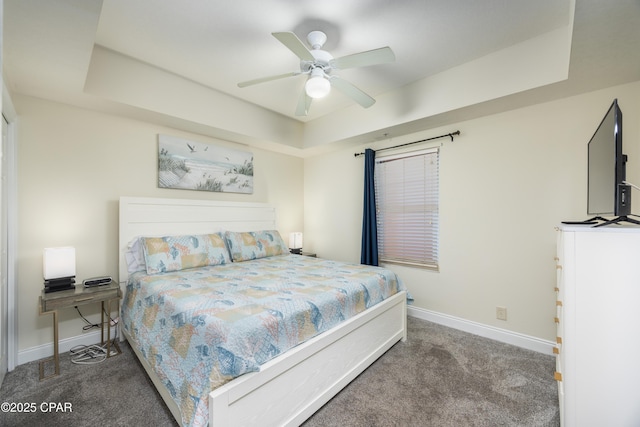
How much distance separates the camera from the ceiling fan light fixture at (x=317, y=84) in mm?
2037

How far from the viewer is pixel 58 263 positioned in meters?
2.24

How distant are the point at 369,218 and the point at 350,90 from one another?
5.73 ft

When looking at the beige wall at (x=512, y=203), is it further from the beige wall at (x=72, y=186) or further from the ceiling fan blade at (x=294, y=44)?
the beige wall at (x=72, y=186)

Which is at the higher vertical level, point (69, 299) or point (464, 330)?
point (69, 299)

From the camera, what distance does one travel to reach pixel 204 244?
295 centimetres

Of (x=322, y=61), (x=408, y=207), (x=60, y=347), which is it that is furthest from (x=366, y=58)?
(x=60, y=347)

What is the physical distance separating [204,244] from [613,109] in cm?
327

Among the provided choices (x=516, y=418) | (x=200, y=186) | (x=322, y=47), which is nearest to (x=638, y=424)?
(x=516, y=418)

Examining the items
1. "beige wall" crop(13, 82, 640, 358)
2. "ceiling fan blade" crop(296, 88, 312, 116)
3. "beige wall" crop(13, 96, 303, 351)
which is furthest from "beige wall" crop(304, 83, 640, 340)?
"beige wall" crop(13, 96, 303, 351)

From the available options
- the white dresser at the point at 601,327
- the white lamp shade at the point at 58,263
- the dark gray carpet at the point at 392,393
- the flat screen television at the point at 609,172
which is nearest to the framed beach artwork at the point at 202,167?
the white lamp shade at the point at 58,263

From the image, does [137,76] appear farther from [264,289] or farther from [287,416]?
[287,416]

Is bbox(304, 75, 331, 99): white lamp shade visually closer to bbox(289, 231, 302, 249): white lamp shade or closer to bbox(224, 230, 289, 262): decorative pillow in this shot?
bbox(224, 230, 289, 262): decorative pillow

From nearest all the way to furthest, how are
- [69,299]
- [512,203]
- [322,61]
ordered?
[322,61], [69,299], [512,203]

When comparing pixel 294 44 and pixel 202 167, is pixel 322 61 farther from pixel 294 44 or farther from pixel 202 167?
pixel 202 167
